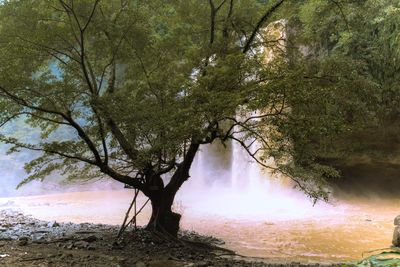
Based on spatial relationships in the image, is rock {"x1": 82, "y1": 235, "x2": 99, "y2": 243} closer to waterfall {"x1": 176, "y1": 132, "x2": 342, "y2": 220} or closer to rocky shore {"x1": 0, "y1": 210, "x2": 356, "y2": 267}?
rocky shore {"x1": 0, "y1": 210, "x2": 356, "y2": 267}

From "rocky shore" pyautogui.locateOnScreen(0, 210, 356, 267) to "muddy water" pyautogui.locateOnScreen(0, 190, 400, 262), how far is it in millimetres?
777

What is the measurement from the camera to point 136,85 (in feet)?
21.2

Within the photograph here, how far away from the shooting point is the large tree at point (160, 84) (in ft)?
16.5

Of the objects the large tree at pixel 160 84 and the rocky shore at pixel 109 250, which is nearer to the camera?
the rocky shore at pixel 109 250

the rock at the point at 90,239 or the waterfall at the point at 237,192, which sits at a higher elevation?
the waterfall at the point at 237,192

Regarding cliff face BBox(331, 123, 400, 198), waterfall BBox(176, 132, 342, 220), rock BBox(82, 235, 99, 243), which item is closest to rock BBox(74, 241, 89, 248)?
rock BBox(82, 235, 99, 243)

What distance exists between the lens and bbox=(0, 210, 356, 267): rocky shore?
15.6 ft

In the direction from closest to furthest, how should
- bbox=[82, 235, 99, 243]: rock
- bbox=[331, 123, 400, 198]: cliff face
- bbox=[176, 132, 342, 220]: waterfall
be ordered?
bbox=[82, 235, 99, 243]: rock → bbox=[176, 132, 342, 220]: waterfall → bbox=[331, 123, 400, 198]: cliff face

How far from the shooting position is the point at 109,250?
5746mm

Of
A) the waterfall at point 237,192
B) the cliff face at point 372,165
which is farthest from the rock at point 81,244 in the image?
the cliff face at point 372,165

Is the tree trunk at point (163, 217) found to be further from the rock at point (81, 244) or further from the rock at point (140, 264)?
the rock at point (140, 264)

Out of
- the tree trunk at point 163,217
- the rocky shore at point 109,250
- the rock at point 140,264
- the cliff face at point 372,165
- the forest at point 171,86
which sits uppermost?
the cliff face at point 372,165

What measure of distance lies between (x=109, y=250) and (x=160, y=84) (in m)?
2.41

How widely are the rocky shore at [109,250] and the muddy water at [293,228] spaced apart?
78 cm
